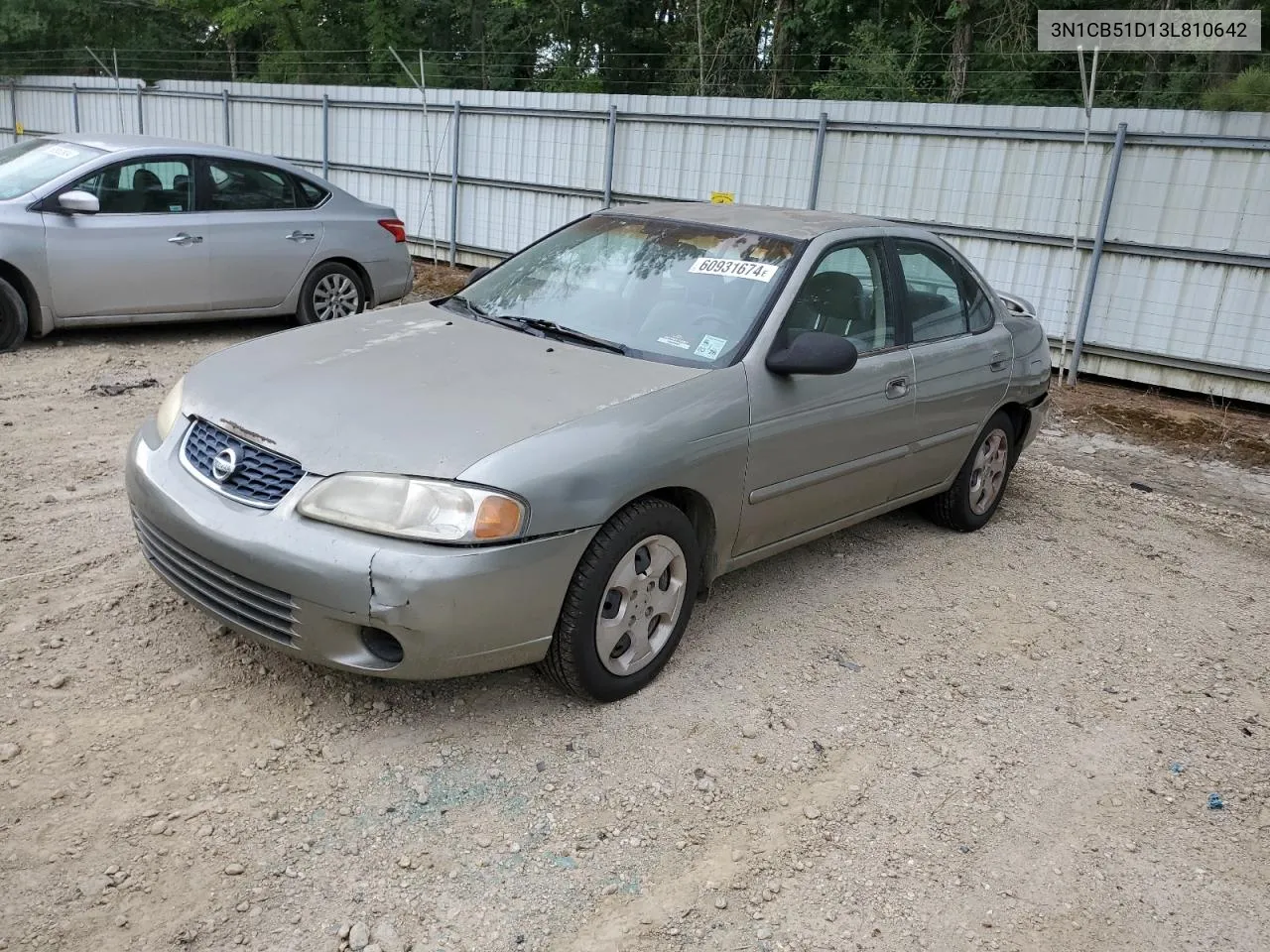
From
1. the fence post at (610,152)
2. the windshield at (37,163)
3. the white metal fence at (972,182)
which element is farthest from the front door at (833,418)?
the fence post at (610,152)

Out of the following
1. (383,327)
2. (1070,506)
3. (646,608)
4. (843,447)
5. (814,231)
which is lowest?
(1070,506)

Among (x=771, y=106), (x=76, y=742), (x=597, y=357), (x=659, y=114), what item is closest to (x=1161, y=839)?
(x=597, y=357)

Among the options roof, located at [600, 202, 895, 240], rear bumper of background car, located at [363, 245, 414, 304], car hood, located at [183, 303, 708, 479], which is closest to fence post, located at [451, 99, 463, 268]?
rear bumper of background car, located at [363, 245, 414, 304]

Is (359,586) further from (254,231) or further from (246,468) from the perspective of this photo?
(254,231)

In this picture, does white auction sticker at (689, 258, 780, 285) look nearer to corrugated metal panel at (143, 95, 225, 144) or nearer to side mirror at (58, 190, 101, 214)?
side mirror at (58, 190, 101, 214)

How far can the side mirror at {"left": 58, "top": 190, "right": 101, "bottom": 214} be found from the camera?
741cm

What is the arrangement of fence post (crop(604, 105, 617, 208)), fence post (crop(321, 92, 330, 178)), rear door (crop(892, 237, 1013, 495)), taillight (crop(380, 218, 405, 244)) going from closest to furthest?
rear door (crop(892, 237, 1013, 495)) < taillight (crop(380, 218, 405, 244)) < fence post (crop(604, 105, 617, 208)) < fence post (crop(321, 92, 330, 178))

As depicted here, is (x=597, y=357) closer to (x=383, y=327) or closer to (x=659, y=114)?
(x=383, y=327)

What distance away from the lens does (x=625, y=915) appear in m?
2.73

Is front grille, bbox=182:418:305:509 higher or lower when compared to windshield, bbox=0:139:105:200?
lower

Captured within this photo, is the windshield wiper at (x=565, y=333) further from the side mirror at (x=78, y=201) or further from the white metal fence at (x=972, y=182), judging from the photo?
the white metal fence at (x=972, y=182)

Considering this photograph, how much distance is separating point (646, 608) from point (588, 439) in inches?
26.5

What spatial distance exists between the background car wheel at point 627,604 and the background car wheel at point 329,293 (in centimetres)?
596

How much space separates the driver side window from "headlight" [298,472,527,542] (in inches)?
61.5
